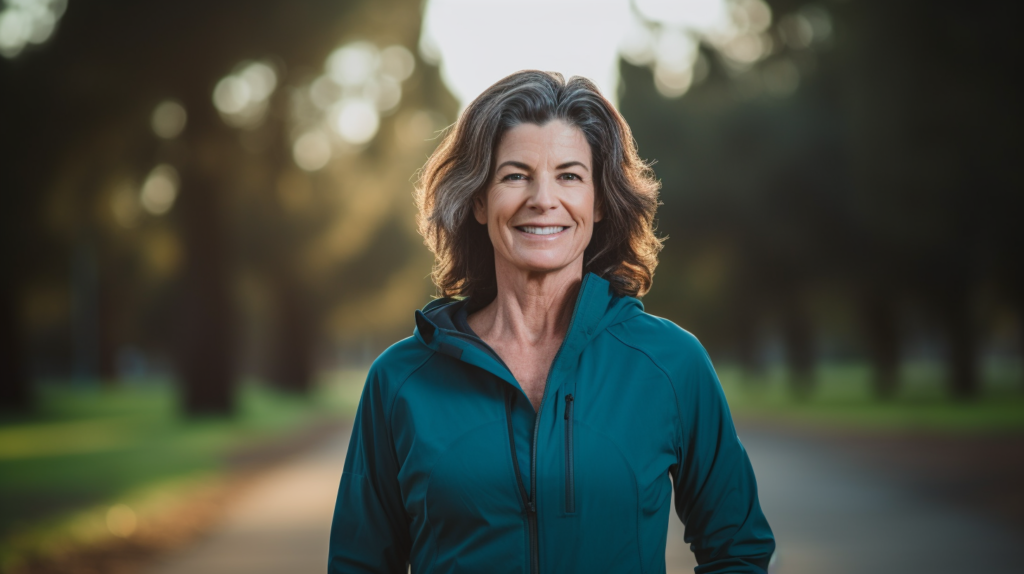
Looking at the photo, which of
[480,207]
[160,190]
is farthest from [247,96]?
[480,207]

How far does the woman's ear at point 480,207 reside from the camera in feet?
9.19

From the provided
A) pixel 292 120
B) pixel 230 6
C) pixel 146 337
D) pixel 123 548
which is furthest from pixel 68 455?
pixel 146 337

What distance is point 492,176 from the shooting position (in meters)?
2.72

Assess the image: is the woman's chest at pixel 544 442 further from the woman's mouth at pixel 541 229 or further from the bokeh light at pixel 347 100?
the bokeh light at pixel 347 100

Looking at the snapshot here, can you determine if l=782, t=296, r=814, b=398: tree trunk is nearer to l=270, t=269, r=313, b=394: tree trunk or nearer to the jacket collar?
l=270, t=269, r=313, b=394: tree trunk

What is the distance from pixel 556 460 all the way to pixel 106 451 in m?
16.2

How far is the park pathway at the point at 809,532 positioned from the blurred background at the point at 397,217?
9 centimetres

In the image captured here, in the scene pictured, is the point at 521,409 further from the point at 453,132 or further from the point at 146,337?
the point at 146,337

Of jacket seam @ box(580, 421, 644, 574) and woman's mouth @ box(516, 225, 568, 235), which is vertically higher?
woman's mouth @ box(516, 225, 568, 235)

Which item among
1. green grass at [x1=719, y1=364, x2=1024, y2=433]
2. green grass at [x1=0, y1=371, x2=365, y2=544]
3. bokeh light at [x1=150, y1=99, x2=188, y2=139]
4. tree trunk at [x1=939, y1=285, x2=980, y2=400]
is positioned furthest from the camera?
tree trunk at [x1=939, y1=285, x2=980, y2=400]

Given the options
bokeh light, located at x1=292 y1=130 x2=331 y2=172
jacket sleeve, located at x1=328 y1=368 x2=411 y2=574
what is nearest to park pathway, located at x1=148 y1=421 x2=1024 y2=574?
jacket sleeve, located at x1=328 y1=368 x2=411 y2=574

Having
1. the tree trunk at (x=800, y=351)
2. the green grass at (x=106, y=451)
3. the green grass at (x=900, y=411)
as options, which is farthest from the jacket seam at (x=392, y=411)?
the tree trunk at (x=800, y=351)

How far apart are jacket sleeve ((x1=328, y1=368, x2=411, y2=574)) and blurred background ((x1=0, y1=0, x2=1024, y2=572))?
108cm

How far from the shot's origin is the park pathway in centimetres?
775
